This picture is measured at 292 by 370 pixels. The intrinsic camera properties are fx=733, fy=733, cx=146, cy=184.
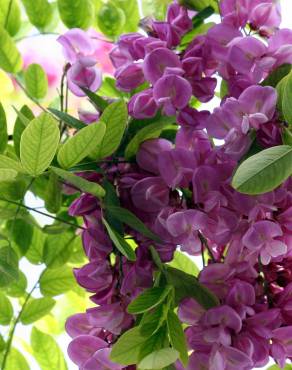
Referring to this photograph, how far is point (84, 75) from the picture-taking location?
1.46ft

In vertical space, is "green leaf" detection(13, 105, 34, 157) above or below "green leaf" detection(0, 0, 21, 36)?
below

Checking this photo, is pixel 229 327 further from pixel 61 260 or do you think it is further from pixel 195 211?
pixel 61 260

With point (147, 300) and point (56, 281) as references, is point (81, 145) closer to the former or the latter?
point (147, 300)

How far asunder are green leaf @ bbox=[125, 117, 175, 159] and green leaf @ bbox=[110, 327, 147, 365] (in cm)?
10

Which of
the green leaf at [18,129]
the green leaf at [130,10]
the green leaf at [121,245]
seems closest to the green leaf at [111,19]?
the green leaf at [130,10]

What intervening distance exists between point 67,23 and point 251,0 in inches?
6.4

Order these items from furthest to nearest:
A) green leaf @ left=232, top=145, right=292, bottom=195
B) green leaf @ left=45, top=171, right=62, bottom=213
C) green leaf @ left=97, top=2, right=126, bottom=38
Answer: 1. green leaf @ left=97, top=2, right=126, bottom=38
2. green leaf @ left=45, top=171, right=62, bottom=213
3. green leaf @ left=232, top=145, right=292, bottom=195

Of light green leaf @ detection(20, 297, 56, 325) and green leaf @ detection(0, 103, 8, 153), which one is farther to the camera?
light green leaf @ detection(20, 297, 56, 325)

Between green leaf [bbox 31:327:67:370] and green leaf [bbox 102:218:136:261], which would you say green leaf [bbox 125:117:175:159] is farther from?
green leaf [bbox 31:327:67:370]

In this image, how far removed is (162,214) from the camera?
0.39m

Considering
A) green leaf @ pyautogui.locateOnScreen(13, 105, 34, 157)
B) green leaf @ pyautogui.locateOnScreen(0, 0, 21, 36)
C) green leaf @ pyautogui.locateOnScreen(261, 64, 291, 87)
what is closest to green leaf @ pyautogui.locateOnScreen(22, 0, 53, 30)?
green leaf @ pyautogui.locateOnScreen(0, 0, 21, 36)

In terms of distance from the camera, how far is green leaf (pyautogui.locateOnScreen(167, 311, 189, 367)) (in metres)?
0.37

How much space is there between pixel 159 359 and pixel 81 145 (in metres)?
0.11

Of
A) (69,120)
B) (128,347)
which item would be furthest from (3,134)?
(128,347)
